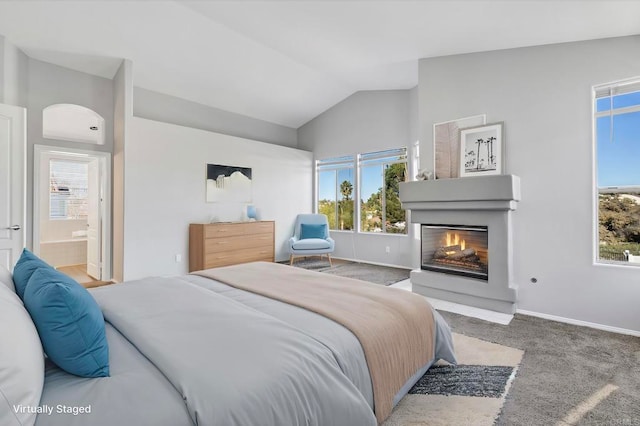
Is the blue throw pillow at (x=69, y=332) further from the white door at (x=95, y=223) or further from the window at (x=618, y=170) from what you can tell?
the white door at (x=95, y=223)

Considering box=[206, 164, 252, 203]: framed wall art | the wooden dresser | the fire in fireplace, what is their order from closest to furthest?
the fire in fireplace
the wooden dresser
box=[206, 164, 252, 203]: framed wall art

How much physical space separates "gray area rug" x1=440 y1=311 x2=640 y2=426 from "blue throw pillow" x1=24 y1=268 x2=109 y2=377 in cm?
184

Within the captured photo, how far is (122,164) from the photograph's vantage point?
4258 mm

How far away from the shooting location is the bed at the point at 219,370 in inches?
35.0

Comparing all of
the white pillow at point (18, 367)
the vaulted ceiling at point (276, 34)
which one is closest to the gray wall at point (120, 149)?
the vaulted ceiling at point (276, 34)

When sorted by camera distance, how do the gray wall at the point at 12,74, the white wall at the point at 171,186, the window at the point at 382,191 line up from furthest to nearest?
the window at the point at 382,191
the white wall at the point at 171,186
the gray wall at the point at 12,74

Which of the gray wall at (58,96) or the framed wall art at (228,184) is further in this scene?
the framed wall art at (228,184)

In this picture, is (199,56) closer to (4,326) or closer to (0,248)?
(0,248)

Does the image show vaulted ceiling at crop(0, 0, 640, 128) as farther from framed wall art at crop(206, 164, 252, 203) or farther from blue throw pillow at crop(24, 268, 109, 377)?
blue throw pillow at crop(24, 268, 109, 377)

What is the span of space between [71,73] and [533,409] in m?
5.89

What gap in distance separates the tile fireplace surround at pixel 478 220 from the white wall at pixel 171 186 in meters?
3.16

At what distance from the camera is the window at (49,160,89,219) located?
638cm

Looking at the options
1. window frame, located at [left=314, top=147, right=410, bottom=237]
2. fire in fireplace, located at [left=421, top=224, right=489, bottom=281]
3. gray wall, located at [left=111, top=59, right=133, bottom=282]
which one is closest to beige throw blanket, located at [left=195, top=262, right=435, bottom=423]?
fire in fireplace, located at [left=421, top=224, right=489, bottom=281]

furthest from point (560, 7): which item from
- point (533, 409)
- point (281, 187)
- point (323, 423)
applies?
point (281, 187)
